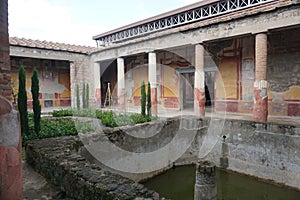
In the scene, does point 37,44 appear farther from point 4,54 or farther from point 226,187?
point 226,187

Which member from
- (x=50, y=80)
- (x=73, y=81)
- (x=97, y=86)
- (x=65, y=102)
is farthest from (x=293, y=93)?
(x=50, y=80)

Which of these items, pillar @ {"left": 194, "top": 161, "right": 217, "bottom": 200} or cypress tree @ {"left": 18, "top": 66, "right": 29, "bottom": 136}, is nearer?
pillar @ {"left": 194, "top": 161, "right": 217, "bottom": 200}

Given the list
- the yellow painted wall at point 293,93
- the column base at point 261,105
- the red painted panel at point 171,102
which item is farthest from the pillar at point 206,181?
the red painted panel at point 171,102

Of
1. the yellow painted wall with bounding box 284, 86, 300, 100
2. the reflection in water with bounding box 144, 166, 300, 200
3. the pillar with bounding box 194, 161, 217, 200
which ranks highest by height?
the yellow painted wall with bounding box 284, 86, 300, 100

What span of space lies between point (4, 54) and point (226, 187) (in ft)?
20.0

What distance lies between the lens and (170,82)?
12.2m

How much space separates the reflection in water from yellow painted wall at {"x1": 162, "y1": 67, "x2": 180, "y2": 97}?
18.9 ft

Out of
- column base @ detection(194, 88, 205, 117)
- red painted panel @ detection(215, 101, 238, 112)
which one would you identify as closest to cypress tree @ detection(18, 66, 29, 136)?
column base @ detection(194, 88, 205, 117)

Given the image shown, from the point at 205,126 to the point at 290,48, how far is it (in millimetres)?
4609

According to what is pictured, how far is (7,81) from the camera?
1.86 meters

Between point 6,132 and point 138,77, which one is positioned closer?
point 6,132

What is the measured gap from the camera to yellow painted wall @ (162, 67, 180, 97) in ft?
39.2

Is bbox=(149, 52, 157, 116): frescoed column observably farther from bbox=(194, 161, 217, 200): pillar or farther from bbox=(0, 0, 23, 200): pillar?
bbox=(0, 0, 23, 200): pillar

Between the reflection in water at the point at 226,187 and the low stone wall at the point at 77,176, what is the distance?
3077 mm
